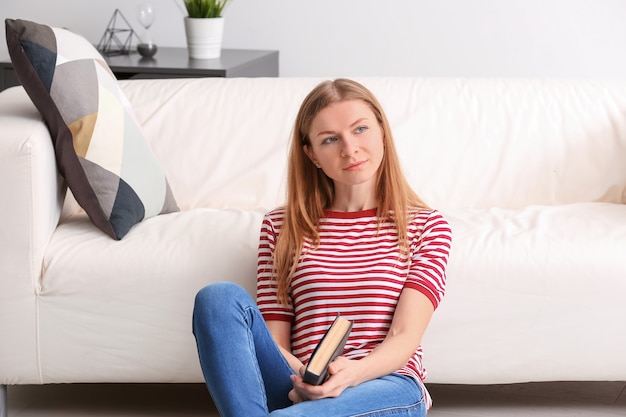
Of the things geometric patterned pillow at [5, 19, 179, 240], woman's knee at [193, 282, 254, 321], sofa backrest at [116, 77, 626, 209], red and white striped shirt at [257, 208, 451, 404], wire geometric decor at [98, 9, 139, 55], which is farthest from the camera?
wire geometric decor at [98, 9, 139, 55]

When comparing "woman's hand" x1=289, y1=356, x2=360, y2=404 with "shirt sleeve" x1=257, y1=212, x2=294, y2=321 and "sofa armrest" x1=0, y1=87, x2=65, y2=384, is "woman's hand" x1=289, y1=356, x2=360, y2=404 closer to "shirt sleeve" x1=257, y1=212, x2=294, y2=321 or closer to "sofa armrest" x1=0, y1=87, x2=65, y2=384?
"shirt sleeve" x1=257, y1=212, x2=294, y2=321

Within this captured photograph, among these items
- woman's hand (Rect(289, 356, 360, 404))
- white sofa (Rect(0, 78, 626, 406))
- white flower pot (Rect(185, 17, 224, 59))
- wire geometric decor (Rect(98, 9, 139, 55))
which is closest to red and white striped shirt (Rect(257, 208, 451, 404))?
woman's hand (Rect(289, 356, 360, 404))

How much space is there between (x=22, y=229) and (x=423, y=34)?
2263 millimetres

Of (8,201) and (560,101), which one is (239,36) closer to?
(560,101)

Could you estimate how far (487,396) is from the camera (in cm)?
235

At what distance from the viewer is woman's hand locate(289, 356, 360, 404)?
1565 millimetres

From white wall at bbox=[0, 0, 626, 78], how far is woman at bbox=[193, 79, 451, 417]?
213 centimetres

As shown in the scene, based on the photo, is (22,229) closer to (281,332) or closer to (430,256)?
(281,332)

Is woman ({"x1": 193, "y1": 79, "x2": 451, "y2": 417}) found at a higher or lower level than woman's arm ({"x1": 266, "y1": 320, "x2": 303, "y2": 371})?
higher

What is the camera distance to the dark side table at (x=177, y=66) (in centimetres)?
340

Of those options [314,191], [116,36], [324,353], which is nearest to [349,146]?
[314,191]

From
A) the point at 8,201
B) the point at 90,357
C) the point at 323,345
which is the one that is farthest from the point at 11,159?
the point at 323,345

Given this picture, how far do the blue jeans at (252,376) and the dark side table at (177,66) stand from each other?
5.92ft

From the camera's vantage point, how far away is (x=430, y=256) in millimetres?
1822
